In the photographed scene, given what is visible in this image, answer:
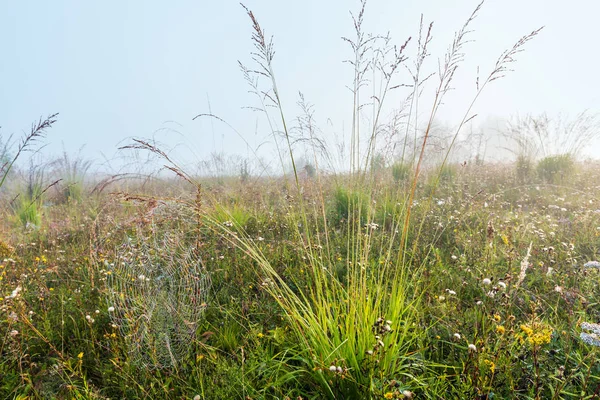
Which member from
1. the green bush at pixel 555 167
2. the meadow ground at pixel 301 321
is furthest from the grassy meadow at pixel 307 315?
the green bush at pixel 555 167

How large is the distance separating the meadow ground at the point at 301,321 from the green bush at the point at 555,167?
482 centimetres

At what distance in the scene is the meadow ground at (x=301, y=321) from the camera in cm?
164

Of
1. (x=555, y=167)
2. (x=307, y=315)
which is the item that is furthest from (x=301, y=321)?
(x=555, y=167)

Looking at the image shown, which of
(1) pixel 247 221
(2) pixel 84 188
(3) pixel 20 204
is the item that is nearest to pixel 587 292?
(1) pixel 247 221

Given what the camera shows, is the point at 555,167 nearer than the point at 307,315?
No

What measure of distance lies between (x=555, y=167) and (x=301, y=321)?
9244 millimetres

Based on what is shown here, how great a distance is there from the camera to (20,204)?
22.8 feet

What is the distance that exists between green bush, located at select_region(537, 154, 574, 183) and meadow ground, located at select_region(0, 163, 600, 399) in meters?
4.82

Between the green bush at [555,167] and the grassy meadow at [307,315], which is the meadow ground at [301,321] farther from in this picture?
the green bush at [555,167]

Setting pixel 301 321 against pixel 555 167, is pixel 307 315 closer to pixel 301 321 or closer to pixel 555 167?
pixel 301 321

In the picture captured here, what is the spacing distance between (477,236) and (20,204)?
8.54 metres

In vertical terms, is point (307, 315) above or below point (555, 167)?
below

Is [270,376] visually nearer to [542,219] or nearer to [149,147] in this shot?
[149,147]

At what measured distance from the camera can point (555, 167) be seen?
8.24 metres
